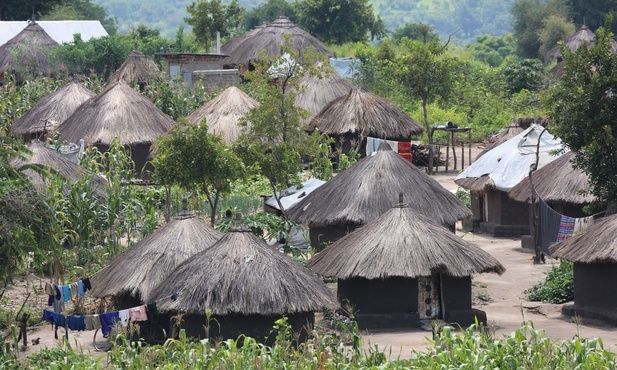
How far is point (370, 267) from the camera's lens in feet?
61.9

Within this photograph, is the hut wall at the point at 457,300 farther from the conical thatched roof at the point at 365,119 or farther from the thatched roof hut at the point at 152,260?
the conical thatched roof at the point at 365,119

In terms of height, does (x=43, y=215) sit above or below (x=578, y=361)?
above

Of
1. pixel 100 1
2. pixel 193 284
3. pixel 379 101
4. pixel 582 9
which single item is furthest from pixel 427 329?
pixel 100 1

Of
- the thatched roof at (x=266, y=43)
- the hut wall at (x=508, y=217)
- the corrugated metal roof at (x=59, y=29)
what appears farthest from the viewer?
the corrugated metal roof at (x=59, y=29)

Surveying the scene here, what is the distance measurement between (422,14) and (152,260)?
5408 inches

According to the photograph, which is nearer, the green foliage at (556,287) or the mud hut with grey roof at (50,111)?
the green foliage at (556,287)

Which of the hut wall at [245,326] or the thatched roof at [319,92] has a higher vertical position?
the thatched roof at [319,92]

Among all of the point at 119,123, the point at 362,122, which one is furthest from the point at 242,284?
the point at 362,122

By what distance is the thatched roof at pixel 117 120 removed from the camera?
1235 inches

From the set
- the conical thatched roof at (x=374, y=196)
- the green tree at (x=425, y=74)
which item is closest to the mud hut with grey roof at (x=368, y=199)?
the conical thatched roof at (x=374, y=196)

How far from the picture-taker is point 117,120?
104ft

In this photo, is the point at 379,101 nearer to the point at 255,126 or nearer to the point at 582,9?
the point at 255,126

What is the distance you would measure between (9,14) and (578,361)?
153 ft

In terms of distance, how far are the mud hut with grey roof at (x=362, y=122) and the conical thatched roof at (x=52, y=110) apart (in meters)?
6.43
